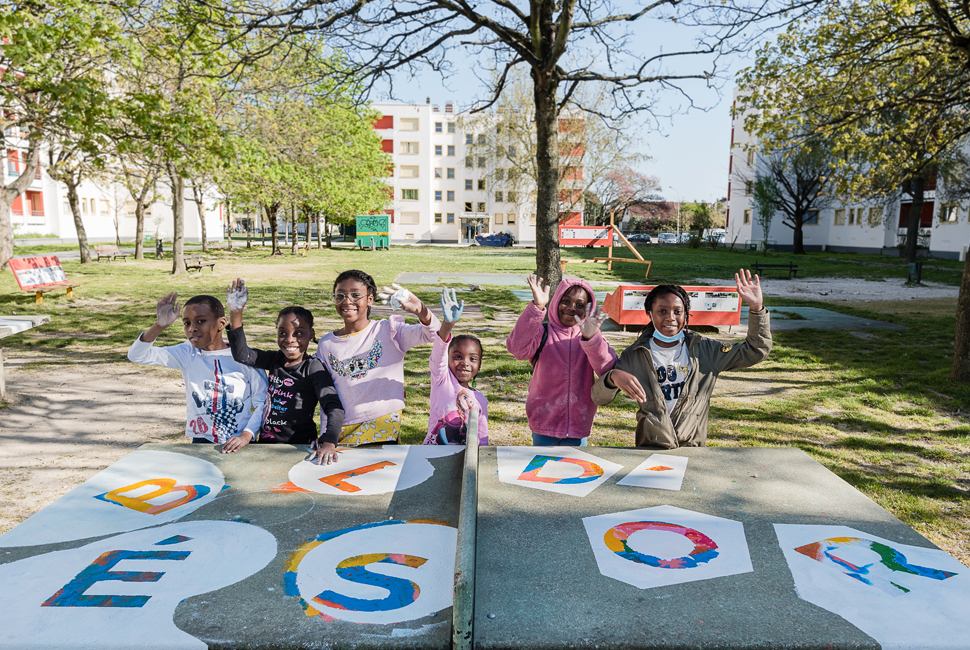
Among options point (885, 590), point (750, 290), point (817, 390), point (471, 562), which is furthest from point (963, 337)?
point (471, 562)

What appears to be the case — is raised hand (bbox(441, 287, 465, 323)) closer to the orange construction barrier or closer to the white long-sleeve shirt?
the white long-sleeve shirt

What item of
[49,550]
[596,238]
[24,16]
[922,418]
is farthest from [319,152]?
[49,550]

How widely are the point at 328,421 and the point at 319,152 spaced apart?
94.1 feet

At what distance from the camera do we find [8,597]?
73.4 inches

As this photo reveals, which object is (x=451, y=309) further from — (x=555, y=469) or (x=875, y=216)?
(x=875, y=216)

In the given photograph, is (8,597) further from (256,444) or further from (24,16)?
(24,16)

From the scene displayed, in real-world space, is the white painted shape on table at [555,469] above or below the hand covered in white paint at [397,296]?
below

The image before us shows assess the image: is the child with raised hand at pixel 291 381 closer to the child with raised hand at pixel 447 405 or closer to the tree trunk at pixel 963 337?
the child with raised hand at pixel 447 405

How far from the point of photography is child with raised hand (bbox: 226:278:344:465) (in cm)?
351

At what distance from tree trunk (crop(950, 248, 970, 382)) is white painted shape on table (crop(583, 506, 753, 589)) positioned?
23.3 ft

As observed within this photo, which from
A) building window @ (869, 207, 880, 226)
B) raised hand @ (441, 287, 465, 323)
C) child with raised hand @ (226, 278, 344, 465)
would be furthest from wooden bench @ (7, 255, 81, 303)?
building window @ (869, 207, 880, 226)

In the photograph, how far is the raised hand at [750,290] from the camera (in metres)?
3.54

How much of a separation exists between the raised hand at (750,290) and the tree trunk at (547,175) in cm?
385

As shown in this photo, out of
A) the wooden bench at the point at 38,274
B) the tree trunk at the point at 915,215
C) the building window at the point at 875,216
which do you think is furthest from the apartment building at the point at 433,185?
the wooden bench at the point at 38,274
